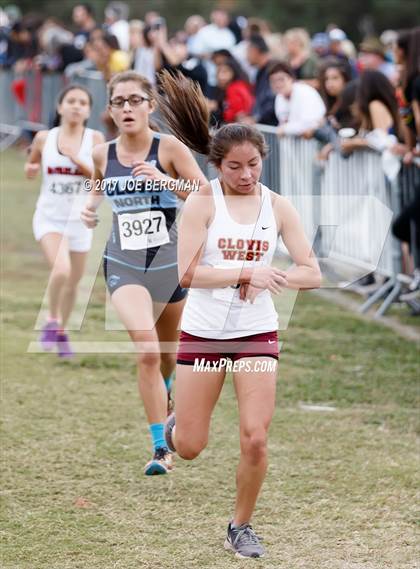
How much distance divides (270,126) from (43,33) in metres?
11.5

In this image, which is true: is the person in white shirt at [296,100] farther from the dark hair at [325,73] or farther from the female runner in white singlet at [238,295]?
the female runner in white singlet at [238,295]

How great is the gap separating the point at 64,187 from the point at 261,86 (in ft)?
19.4

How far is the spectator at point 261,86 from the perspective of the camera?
43.3 ft

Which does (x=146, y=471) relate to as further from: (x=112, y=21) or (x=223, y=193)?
(x=112, y=21)

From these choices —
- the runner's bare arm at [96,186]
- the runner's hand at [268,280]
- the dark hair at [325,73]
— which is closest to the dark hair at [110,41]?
the dark hair at [325,73]

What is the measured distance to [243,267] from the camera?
484 cm

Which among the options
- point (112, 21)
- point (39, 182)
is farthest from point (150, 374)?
point (112, 21)

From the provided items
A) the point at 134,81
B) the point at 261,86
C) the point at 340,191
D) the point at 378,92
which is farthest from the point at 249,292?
the point at 261,86

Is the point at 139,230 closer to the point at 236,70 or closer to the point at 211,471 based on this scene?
the point at 211,471

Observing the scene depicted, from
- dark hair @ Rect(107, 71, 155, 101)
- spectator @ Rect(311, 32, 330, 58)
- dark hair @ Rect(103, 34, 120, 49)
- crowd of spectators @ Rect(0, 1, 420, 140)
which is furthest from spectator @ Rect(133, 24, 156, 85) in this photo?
dark hair @ Rect(107, 71, 155, 101)

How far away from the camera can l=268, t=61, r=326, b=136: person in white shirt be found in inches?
472

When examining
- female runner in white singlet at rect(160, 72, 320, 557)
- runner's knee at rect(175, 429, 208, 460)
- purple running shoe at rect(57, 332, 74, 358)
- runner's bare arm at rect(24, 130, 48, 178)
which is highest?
runner's bare arm at rect(24, 130, 48, 178)

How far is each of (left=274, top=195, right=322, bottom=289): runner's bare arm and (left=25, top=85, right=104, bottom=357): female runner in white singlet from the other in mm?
3638

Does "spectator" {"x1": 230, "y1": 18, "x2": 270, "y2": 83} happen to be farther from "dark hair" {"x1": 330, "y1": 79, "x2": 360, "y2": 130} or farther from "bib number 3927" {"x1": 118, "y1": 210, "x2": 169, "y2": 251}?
"bib number 3927" {"x1": 118, "y1": 210, "x2": 169, "y2": 251}
